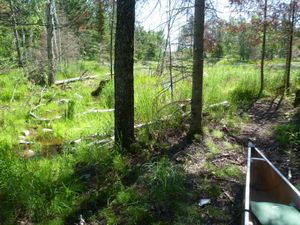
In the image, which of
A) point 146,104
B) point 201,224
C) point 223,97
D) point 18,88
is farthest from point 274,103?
point 18,88

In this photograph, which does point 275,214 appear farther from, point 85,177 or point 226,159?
point 85,177

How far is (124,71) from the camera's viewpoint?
4629 mm

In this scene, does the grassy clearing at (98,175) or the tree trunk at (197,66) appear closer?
the grassy clearing at (98,175)

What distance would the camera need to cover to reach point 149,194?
12.2 feet

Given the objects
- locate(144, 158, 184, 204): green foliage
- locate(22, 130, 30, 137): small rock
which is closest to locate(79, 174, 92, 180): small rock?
locate(144, 158, 184, 204): green foliage

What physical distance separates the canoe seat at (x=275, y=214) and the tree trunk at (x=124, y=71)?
7.89 ft

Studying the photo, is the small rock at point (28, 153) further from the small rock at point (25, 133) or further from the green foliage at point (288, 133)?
the green foliage at point (288, 133)

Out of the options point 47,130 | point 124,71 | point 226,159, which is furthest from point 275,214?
point 47,130

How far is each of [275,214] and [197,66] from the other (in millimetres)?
2765

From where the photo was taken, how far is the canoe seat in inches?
107

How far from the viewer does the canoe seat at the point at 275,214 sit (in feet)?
8.91

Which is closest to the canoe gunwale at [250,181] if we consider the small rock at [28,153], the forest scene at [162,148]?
the forest scene at [162,148]

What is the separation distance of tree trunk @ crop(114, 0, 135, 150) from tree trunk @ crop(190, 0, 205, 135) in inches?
40.5

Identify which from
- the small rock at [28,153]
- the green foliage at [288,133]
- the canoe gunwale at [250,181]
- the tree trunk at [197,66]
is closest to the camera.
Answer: the canoe gunwale at [250,181]
